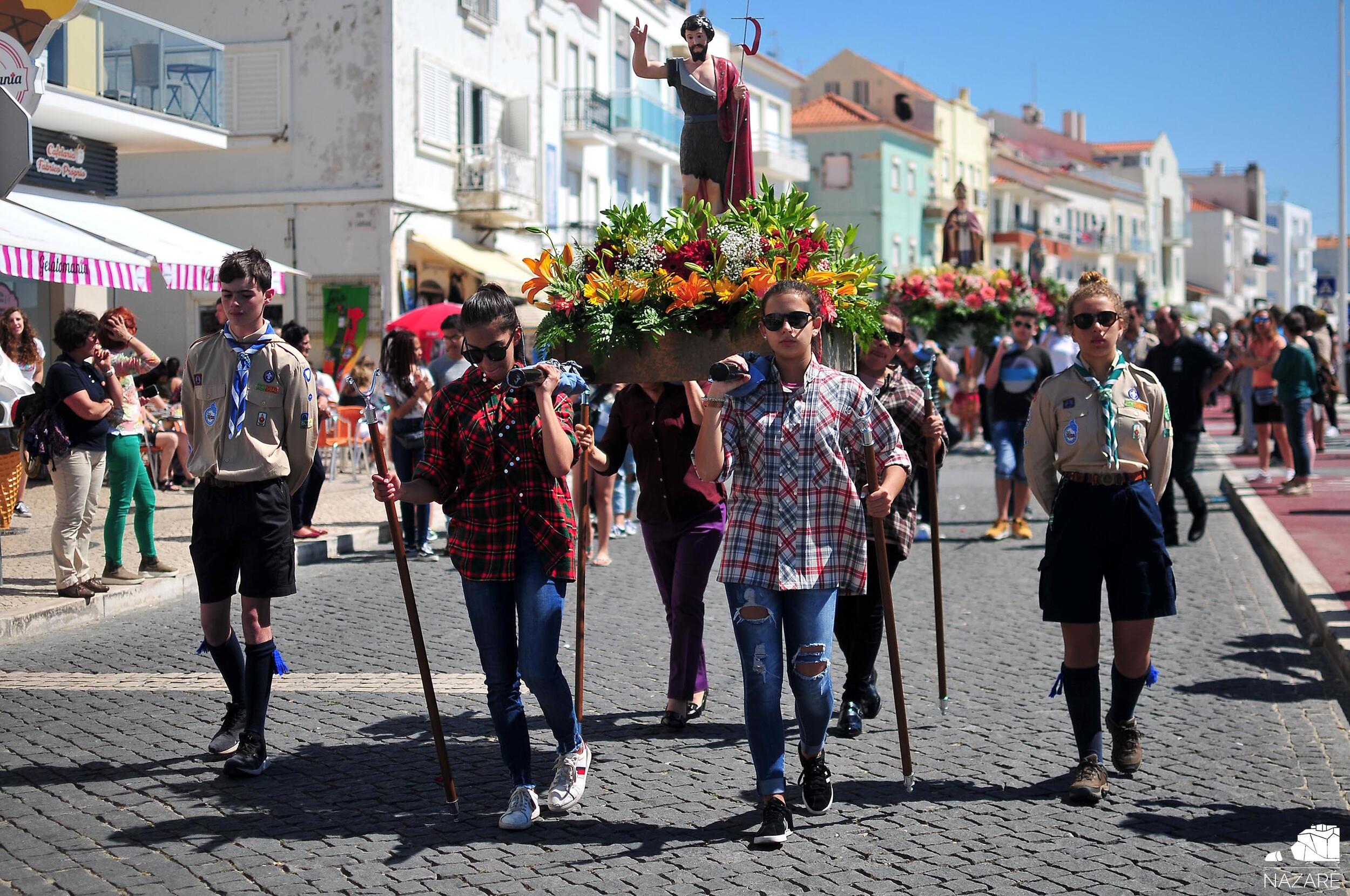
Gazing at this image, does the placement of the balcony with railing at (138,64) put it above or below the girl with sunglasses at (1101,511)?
above

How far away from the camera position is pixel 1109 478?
19.2 ft

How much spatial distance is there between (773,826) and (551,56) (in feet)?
111

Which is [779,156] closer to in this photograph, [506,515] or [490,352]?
[490,352]

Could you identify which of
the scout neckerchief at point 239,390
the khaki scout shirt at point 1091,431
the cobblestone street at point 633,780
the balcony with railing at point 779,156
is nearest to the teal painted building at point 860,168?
A: the balcony with railing at point 779,156

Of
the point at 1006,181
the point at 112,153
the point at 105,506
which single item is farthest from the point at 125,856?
the point at 1006,181

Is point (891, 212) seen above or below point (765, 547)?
above

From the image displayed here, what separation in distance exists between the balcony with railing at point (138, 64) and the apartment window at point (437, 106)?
771 cm

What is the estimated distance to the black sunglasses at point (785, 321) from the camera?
523 centimetres

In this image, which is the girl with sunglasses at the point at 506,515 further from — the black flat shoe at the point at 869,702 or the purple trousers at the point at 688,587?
the black flat shoe at the point at 869,702

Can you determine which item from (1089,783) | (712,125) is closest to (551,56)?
(712,125)

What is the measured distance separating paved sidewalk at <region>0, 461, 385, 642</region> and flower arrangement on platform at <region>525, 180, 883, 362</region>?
482 cm

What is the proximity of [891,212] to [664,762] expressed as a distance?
2300 inches

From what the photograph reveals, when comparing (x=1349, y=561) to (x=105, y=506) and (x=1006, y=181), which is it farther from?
(x=1006, y=181)

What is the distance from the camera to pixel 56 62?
17891 millimetres
